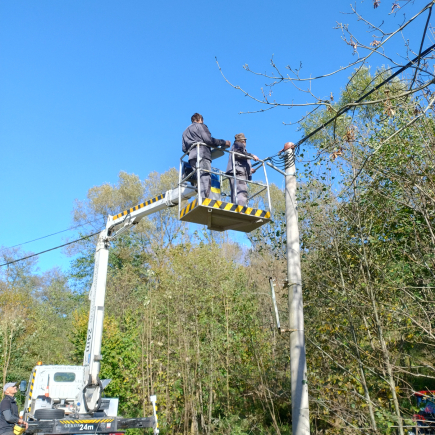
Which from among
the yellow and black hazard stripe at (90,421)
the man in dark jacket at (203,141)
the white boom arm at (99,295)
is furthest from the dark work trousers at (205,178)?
the yellow and black hazard stripe at (90,421)

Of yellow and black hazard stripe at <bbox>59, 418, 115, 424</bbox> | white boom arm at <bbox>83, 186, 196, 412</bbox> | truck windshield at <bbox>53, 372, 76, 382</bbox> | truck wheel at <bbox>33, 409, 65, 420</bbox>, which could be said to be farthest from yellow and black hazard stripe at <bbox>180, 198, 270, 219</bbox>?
truck windshield at <bbox>53, 372, 76, 382</bbox>

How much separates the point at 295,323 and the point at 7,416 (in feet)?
18.1

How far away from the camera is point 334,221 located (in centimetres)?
853

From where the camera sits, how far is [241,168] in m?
7.93

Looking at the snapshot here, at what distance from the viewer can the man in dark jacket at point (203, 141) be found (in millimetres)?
7281

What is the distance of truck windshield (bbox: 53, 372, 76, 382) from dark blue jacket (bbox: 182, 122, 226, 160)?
825 centimetres

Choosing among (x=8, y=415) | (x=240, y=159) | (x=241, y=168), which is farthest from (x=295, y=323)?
(x=8, y=415)

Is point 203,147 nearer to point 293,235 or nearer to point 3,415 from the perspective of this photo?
point 293,235

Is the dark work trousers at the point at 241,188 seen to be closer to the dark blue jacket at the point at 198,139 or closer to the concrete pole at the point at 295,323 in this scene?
the dark blue jacket at the point at 198,139

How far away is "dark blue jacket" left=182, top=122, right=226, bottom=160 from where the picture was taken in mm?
7574

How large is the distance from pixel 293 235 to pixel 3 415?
20.1 feet

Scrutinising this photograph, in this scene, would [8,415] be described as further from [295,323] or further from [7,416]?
[295,323]

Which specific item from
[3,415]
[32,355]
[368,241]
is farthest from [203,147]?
[32,355]

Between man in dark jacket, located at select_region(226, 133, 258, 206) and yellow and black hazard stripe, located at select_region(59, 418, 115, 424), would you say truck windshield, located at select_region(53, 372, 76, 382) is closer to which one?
yellow and black hazard stripe, located at select_region(59, 418, 115, 424)
